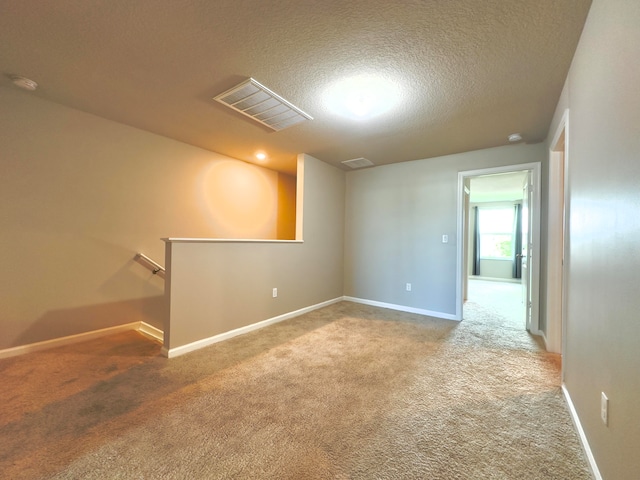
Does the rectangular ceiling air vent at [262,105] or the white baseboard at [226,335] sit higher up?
the rectangular ceiling air vent at [262,105]

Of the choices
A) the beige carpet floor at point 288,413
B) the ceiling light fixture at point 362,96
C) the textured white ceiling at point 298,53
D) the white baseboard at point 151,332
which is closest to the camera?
the beige carpet floor at point 288,413

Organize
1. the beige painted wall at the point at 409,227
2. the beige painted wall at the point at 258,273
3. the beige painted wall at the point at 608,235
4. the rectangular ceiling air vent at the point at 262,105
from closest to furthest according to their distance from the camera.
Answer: the beige painted wall at the point at 608,235 < the rectangular ceiling air vent at the point at 262,105 < the beige painted wall at the point at 258,273 < the beige painted wall at the point at 409,227

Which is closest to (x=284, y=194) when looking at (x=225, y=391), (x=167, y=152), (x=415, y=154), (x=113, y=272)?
(x=167, y=152)

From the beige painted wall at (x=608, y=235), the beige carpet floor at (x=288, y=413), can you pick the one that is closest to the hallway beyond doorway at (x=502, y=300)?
the beige carpet floor at (x=288, y=413)

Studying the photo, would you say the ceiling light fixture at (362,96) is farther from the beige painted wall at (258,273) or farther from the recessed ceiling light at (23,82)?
the recessed ceiling light at (23,82)

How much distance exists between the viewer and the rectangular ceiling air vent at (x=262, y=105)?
2189 millimetres

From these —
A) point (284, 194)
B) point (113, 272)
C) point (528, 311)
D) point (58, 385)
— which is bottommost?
point (58, 385)

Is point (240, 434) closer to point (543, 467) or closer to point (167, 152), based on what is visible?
point (543, 467)

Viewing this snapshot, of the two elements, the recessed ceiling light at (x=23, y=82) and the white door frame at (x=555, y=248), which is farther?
the white door frame at (x=555, y=248)

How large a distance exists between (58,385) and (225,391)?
49.6 inches

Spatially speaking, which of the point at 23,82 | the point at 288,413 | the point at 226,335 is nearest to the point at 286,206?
the point at 226,335

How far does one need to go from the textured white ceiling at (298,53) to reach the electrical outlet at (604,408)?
1971 millimetres

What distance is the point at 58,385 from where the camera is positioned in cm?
192

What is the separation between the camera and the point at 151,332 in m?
3.05
